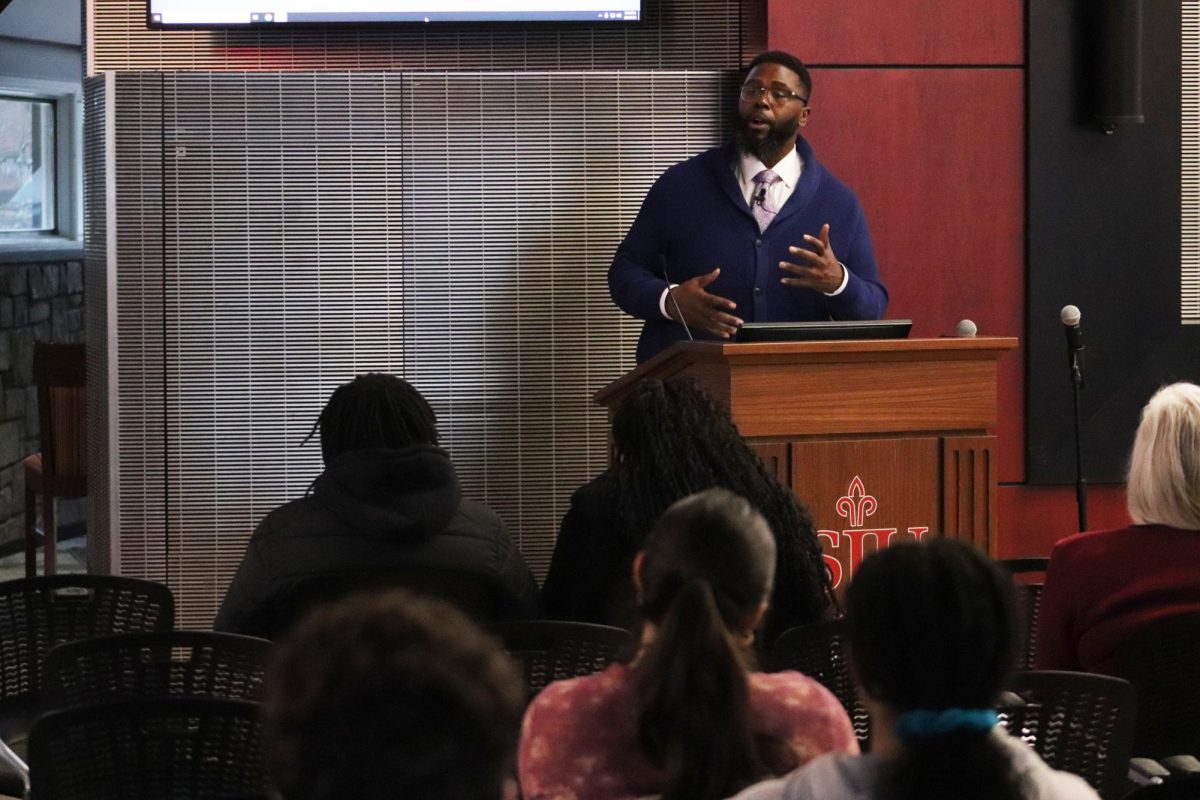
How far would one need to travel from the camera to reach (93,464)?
5.73 m

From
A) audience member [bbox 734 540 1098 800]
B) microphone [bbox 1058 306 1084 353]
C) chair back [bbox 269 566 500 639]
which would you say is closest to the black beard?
microphone [bbox 1058 306 1084 353]

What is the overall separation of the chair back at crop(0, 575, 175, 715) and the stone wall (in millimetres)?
5229

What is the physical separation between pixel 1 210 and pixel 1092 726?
723 centimetres

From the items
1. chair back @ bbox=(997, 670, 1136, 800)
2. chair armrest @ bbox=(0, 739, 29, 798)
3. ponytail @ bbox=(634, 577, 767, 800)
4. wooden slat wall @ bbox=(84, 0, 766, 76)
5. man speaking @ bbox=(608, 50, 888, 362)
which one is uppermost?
wooden slat wall @ bbox=(84, 0, 766, 76)

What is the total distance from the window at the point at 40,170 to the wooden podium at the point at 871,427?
5.33 metres

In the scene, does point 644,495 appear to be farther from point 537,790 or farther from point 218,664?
point 537,790

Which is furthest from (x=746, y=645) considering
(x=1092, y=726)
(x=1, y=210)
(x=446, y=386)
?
(x=1, y=210)

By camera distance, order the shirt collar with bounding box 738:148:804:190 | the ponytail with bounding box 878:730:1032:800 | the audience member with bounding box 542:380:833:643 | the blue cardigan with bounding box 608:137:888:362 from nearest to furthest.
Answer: the ponytail with bounding box 878:730:1032:800 → the audience member with bounding box 542:380:833:643 → the blue cardigan with bounding box 608:137:888:362 → the shirt collar with bounding box 738:148:804:190

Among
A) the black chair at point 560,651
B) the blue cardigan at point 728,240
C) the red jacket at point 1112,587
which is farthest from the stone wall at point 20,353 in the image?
the red jacket at point 1112,587

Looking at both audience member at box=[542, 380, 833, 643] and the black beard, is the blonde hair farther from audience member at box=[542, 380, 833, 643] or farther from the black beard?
the black beard

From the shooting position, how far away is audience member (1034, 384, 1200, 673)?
289cm

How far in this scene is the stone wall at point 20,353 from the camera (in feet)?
26.7

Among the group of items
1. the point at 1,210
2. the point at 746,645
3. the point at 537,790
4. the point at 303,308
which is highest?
the point at 1,210

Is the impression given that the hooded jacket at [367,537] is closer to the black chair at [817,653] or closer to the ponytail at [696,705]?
the black chair at [817,653]
